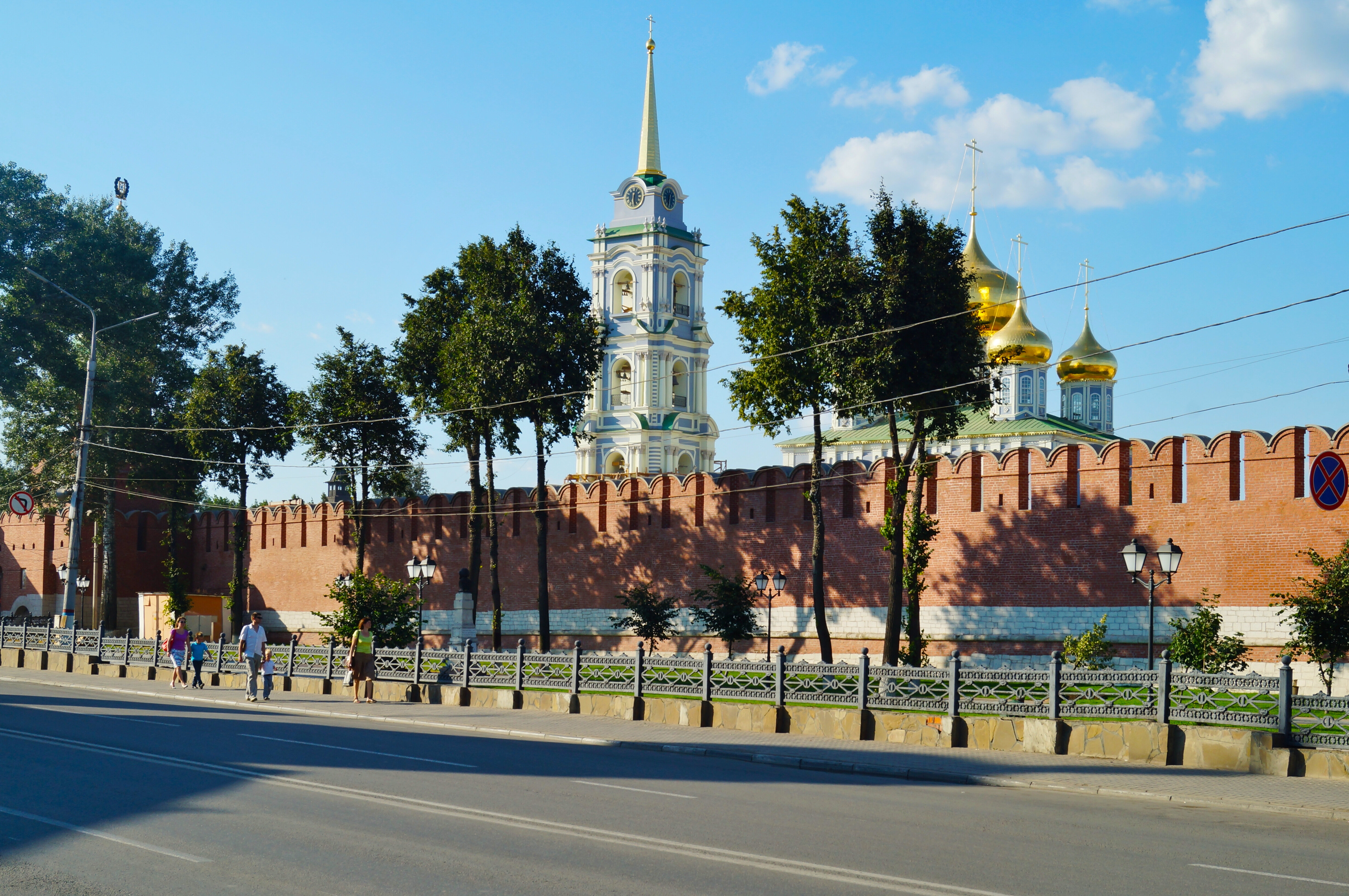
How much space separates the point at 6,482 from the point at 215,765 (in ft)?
166

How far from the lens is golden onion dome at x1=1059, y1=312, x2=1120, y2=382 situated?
208 ft

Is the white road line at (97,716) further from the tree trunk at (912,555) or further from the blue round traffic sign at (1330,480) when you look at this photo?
the blue round traffic sign at (1330,480)

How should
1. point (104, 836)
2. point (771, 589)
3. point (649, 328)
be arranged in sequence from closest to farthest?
point (104, 836), point (771, 589), point (649, 328)

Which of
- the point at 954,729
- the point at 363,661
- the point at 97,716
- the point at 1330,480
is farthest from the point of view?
the point at 363,661

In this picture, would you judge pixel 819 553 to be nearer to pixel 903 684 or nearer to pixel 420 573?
pixel 420 573

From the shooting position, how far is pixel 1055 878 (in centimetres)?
789

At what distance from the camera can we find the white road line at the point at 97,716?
17906 mm

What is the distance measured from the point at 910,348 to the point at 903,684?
38.7 ft

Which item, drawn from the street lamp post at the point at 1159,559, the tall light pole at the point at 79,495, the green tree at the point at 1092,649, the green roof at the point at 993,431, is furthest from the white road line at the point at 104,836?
the green roof at the point at 993,431

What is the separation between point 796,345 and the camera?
31.0 meters

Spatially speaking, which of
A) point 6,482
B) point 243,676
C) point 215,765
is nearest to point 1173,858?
point 215,765

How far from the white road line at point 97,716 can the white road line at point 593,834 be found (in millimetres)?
4441

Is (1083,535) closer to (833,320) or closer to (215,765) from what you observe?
(833,320)

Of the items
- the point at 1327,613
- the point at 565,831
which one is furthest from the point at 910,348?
the point at 565,831
